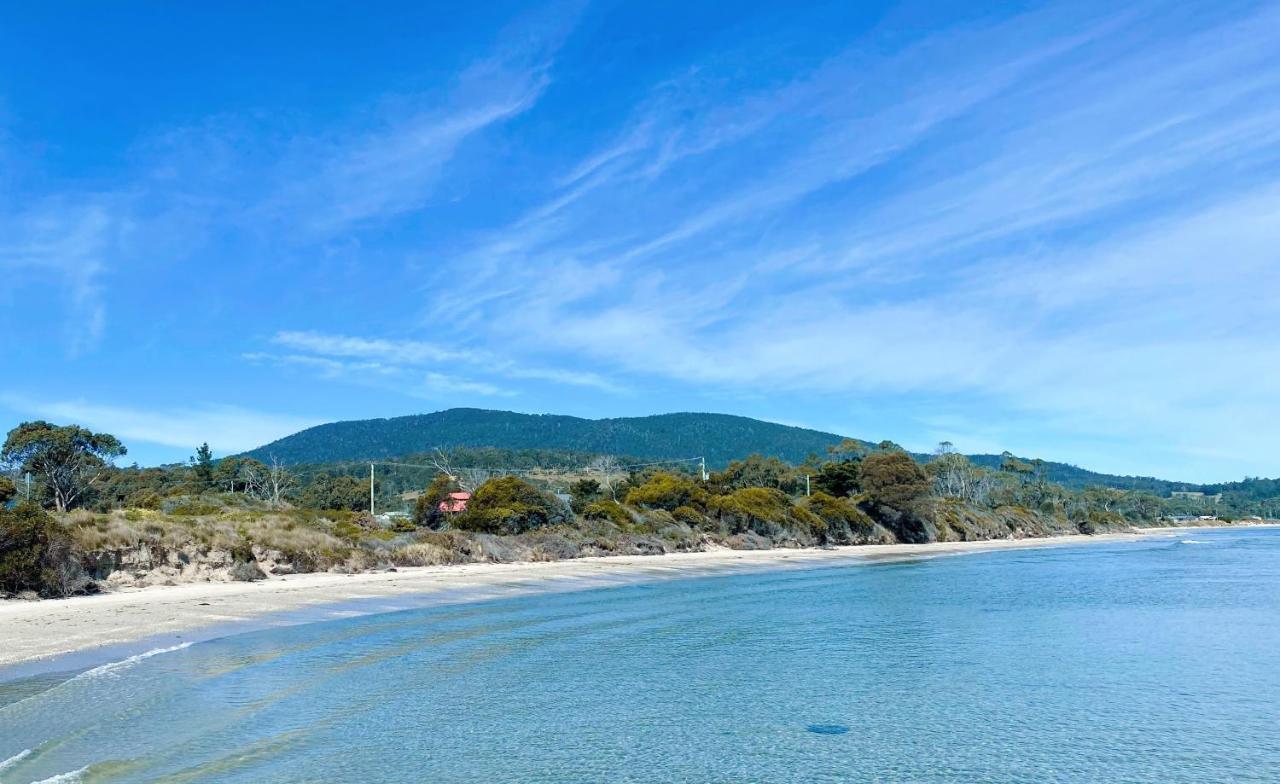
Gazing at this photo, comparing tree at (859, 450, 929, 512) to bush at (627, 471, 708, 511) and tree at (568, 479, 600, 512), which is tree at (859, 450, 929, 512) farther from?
tree at (568, 479, 600, 512)

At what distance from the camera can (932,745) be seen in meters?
9.51

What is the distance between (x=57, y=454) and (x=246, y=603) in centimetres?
3213

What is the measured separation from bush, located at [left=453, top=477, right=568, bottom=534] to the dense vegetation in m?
0.09

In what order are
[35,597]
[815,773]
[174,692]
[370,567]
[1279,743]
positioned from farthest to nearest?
[370,567] → [35,597] → [174,692] → [1279,743] → [815,773]

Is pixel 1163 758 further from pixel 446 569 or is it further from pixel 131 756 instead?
pixel 446 569

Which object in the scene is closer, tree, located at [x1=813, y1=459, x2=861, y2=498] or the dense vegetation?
the dense vegetation

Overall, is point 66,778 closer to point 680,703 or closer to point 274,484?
point 680,703

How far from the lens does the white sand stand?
15.9m

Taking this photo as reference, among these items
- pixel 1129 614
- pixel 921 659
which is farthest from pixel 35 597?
pixel 1129 614

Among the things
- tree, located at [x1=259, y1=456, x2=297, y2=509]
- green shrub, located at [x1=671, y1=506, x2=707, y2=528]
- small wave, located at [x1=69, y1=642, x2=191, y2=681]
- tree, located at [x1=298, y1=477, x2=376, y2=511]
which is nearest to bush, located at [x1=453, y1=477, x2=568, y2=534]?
green shrub, located at [x1=671, y1=506, x2=707, y2=528]

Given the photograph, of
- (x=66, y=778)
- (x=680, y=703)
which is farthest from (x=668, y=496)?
(x=66, y=778)

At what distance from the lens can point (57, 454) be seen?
1836 inches

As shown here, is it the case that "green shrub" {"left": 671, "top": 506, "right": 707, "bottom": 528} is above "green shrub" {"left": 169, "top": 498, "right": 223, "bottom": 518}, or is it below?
below

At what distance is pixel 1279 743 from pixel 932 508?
70.4 m
